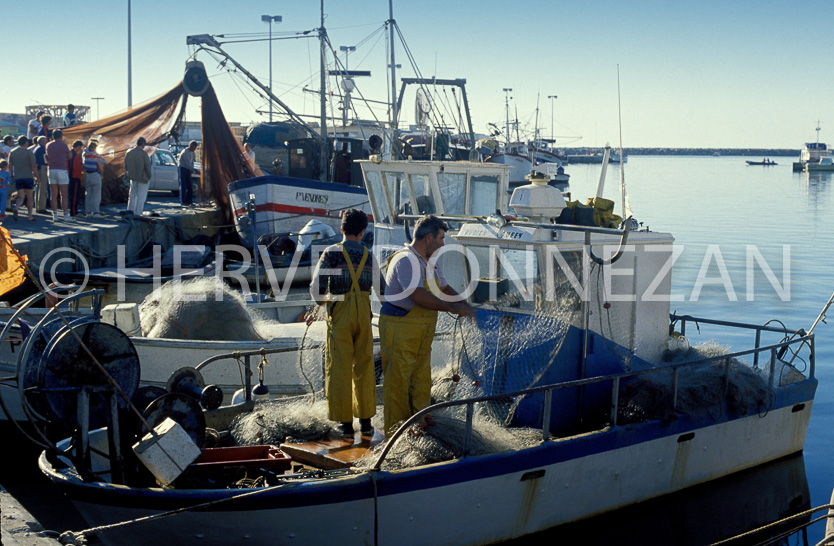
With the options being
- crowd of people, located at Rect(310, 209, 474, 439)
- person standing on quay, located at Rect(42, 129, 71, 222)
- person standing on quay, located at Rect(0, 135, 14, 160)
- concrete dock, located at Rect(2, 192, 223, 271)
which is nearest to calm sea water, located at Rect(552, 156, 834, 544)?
crowd of people, located at Rect(310, 209, 474, 439)

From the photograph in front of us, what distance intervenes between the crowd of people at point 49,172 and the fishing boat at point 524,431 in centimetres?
1003

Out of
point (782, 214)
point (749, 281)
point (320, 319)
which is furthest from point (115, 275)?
point (782, 214)

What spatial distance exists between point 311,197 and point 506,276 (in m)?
13.0

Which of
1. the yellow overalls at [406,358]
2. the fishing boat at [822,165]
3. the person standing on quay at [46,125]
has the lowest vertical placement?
the yellow overalls at [406,358]

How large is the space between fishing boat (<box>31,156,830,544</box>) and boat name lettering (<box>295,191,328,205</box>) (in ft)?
38.5

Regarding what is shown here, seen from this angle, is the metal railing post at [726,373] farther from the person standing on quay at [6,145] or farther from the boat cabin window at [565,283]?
the person standing on quay at [6,145]

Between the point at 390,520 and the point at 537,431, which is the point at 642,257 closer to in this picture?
the point at 537,431

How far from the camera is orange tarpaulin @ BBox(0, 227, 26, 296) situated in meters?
5.21

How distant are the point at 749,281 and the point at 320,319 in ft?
51.2

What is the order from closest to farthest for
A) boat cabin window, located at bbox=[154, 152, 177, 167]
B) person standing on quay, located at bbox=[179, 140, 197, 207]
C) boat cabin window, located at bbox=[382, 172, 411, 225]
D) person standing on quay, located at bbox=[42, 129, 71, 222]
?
boat cabin window, located at bbox=[382, 172, 411, 225]
person standing on quay, located at bbox=[42, 129, 71, 222]
person standing on quay, located at bbox=[179, 140, 197, 207]
boat cabin window, located at bbox=[154, 152, 177, 167]

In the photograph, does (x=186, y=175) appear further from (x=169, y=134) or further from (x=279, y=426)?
(x=279, y=426)

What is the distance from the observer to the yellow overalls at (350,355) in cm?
624

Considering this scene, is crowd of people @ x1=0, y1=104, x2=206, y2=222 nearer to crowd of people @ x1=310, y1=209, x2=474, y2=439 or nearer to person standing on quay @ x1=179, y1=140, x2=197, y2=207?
person standing on quay @ x1=179, y1=140, x2=197, y2=207

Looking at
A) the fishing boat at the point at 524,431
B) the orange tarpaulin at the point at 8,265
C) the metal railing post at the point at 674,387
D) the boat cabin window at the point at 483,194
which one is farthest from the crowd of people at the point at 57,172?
the metal railing post at the point at 674,387
